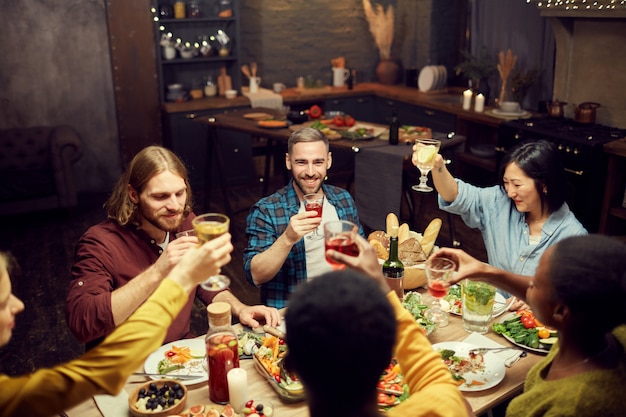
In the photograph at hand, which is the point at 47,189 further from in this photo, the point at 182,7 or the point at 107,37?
the point at 182,7

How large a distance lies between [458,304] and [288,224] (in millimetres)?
734

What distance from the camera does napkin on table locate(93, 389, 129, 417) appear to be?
170 centimetres

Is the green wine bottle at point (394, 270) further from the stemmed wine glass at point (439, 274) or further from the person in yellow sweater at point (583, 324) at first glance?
the person in yellow sweater at point (583, 324)

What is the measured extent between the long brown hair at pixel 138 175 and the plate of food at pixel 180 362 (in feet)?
1.81

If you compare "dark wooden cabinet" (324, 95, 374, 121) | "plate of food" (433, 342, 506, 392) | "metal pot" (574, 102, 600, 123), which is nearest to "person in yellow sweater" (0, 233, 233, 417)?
"plate of food" (433, 342, 506, 392)

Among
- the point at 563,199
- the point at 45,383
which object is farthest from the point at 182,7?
the point at 45,383

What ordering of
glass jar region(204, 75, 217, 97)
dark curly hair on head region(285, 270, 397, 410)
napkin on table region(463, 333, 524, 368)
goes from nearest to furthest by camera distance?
1. dark curly hair on head region(285, 270, 397, 410)
2. napkin on table region(463, 333, 524, 368)
3. glass jar region(204, 75, 217, 97)

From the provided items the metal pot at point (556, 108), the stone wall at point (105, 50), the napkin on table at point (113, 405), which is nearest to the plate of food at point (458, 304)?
the napkin on table at point (113, 405)

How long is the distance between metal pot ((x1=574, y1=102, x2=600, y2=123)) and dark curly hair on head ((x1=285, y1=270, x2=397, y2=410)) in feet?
15.3

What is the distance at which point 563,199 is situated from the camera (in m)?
2.64

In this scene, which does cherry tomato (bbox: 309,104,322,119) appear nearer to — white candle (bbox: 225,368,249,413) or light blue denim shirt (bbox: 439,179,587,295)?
light blue denim shirt (bbox: 439,179,587,295)

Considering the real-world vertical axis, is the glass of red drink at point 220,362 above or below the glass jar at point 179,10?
below

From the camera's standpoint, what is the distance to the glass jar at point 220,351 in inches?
68.5

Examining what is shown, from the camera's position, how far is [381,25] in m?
7.18
